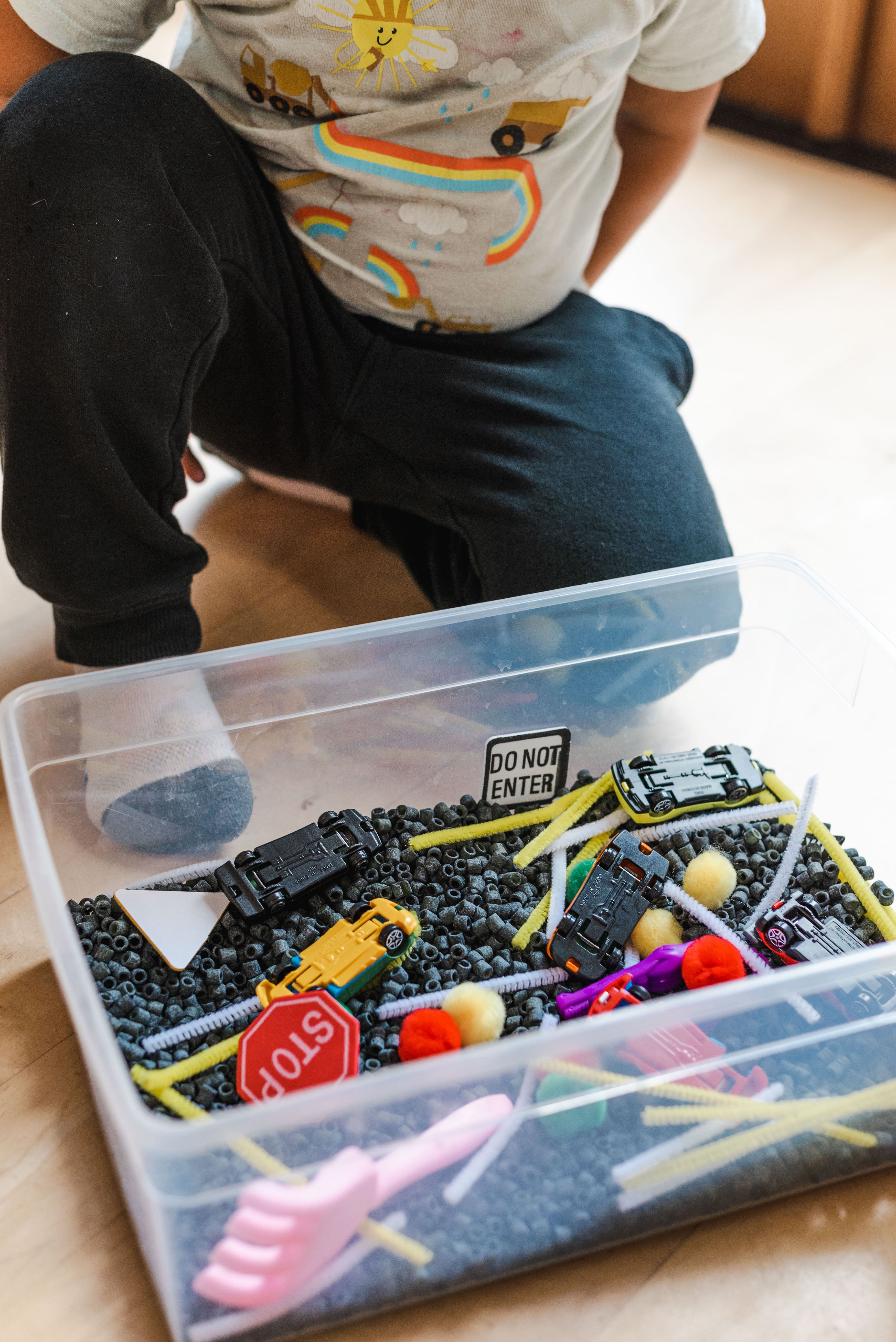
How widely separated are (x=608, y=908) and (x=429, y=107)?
1.66 feet

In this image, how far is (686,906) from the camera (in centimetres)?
75

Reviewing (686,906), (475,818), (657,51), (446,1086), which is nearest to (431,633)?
(475,818)

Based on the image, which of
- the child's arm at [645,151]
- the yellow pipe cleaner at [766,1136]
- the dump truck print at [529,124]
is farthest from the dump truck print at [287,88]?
the yellow pipe cleaner at [766,1136]

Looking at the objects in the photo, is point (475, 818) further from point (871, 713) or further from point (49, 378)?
point (49, 378)

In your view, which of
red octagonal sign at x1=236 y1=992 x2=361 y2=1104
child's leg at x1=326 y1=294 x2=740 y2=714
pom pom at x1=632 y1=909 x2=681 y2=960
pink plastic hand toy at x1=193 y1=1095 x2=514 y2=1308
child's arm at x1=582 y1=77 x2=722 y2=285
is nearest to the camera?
pink plastic hand toy at x1=193 y1=1095 x2=514 y2=1308

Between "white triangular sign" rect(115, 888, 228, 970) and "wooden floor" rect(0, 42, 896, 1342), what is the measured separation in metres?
0.06

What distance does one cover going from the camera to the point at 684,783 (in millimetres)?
811

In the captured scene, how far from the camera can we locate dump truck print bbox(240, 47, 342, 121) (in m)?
0.79

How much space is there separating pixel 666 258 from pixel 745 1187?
1164 mm

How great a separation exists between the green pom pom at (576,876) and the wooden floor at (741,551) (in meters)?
0.21

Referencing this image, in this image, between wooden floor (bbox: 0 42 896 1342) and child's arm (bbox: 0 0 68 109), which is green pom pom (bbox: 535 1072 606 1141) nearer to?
wooden floor (bbox: 0 42 896 1342)

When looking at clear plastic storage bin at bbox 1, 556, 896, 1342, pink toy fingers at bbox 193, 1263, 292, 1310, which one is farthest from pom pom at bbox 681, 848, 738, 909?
pink toy fingers at bbox 193, 1263, 292, 1310

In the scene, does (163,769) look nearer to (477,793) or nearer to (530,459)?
(477,793)

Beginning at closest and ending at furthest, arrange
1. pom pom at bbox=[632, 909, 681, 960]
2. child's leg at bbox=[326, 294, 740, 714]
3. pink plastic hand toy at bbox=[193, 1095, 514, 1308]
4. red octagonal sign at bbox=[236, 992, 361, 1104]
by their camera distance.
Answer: pink plastic hand toy at bbox=[193, 1095, 514, 1308]
red octagonal sign at bbox=[236, 992, 361, 1104]
pom pom at bbox=[632, 909, 681, 960]
child's leg at bbox=[326, 294, 740, 714]
